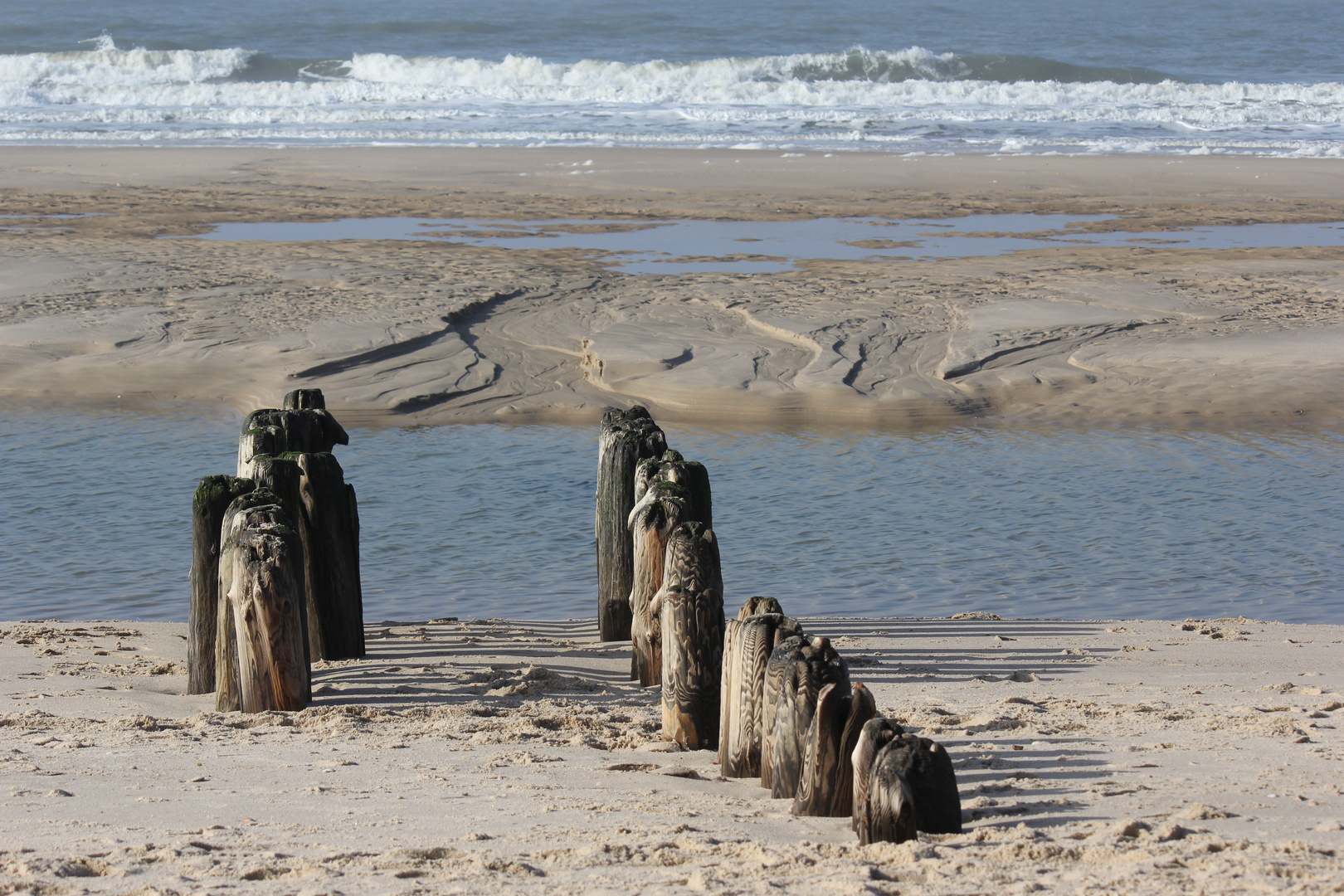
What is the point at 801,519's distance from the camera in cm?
749

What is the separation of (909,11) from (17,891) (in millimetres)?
57669

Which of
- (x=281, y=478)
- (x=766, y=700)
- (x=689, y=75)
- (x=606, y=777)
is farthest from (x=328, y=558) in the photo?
(x=689, y=75)

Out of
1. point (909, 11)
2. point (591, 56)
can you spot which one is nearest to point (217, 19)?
point (591, 56)

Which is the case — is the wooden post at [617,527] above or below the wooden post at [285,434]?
below

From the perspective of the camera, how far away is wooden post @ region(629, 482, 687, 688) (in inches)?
189

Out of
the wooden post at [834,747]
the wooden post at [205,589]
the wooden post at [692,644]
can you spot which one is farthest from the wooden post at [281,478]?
the wooden post at [834,747]

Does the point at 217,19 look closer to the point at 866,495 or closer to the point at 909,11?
the point at 909,11

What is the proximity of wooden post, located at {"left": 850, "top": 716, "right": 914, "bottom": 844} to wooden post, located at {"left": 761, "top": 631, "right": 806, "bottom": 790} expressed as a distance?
34 centimetres

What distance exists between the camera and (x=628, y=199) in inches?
724

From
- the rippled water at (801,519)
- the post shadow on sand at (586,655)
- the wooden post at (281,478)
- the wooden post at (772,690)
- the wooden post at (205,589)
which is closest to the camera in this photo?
the wooden post at (772,690)

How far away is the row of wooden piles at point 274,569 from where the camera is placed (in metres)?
4.22

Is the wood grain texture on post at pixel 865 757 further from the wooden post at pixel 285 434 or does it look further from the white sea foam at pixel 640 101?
the white sea foam at pixel 640 101

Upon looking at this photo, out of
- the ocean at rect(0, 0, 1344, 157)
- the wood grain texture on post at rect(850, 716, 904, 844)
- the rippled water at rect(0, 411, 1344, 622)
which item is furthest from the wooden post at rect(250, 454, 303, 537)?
the ocean at rect(0, 0, 1344, 157)

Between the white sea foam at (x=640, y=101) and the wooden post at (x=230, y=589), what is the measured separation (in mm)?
23159
